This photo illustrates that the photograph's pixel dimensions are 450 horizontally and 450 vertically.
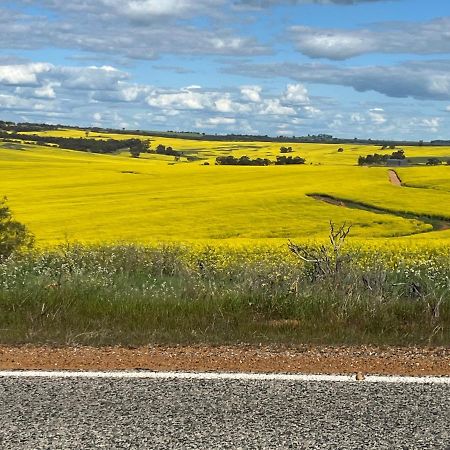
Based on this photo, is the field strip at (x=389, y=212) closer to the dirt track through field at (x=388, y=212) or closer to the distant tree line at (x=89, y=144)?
the dirt track through field at (x=388, y=212)

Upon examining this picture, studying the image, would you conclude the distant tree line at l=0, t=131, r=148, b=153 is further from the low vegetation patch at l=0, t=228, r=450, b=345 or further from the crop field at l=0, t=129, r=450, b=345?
the low vegetation patch at l=0, t=228, r=450, b=345

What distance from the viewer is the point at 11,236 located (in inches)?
712

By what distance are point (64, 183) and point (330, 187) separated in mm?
20937

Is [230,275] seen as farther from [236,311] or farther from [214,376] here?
[214,376]

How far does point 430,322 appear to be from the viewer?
6.24 metres

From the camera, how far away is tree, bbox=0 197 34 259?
57.1 feet

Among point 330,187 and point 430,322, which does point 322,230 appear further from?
point 430,322

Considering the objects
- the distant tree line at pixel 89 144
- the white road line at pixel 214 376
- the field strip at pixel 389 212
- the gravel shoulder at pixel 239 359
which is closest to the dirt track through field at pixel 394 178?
the field strip at pixel 389 212

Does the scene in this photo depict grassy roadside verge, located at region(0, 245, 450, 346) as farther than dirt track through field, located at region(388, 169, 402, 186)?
No

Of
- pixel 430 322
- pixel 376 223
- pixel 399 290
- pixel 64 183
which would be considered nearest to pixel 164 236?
pixel 376 223

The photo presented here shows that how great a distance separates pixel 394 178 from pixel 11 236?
116ft

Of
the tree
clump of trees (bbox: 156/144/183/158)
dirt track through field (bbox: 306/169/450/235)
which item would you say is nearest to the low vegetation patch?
the tree

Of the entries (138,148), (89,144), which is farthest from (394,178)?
(89,144)

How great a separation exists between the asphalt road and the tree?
1345 cm
